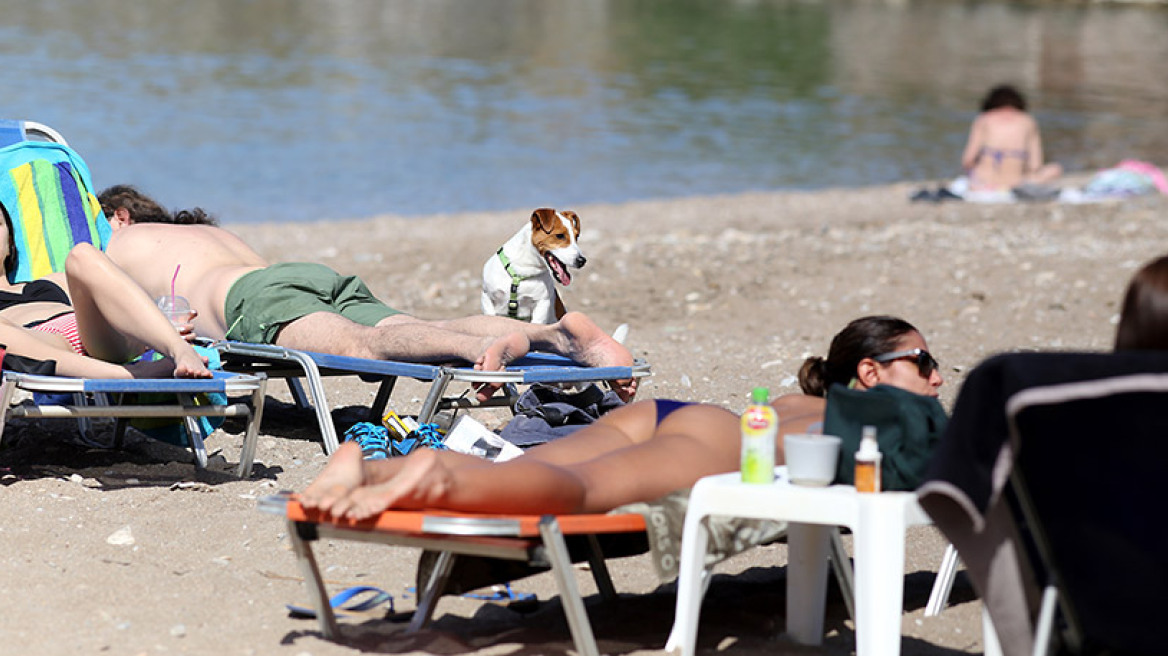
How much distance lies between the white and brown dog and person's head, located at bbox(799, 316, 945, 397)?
212 cm

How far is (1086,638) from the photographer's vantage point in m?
2.43

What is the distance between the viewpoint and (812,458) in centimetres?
296

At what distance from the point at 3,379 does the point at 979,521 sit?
3.04m

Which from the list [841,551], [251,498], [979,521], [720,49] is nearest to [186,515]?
[251,498]

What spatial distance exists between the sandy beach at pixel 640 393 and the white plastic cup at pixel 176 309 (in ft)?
1.61

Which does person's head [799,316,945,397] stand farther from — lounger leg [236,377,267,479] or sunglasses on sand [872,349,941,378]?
lounger leg [236,377,267,479]

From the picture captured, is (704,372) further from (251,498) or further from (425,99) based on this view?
(425,99)

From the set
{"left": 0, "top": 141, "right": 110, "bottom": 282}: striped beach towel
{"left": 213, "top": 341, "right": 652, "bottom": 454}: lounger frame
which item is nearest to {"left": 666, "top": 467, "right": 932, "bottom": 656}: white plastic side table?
{"left": 213, "top": 341, "right": 652, "bottom": 454}: lounger frame

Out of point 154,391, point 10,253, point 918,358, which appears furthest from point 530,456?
point 10,253

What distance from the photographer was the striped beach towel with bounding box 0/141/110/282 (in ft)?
18.9

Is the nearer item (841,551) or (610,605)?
(841,551)

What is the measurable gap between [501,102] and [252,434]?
58.5ft

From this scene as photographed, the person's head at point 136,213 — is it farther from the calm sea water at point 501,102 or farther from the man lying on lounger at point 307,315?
the calm sea water at point 501,102

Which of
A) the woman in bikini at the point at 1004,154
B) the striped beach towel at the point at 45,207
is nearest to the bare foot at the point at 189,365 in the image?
the striped beach towel at the point at 45,207
